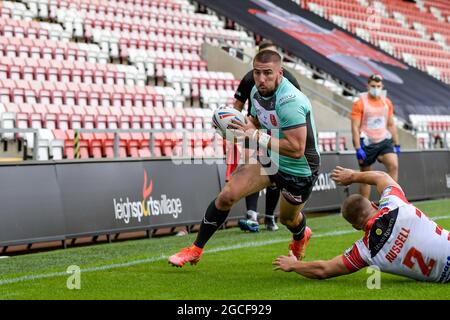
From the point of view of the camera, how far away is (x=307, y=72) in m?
26.1

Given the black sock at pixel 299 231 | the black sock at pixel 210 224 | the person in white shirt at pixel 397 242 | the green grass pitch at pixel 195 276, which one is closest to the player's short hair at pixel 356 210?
the person in white shirt at pixel 397 242

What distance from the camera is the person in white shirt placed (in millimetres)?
6902

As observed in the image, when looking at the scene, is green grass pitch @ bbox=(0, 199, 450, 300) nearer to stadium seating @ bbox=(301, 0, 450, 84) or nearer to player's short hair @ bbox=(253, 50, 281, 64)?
player's short hair @ bbox=(253, 50, 281, 64)

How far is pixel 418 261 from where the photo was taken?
7012 millimetres

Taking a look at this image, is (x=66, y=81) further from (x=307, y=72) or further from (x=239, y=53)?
(x=307, y=72)

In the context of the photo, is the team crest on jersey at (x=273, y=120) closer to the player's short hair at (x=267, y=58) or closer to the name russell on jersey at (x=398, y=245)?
the player's short hair at (x=267, y=58)

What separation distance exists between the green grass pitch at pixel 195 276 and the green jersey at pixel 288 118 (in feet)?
3.39

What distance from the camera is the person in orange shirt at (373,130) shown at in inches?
574

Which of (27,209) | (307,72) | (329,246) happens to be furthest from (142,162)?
(307,72)

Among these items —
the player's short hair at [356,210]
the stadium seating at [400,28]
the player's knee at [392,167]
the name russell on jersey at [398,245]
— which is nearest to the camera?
the name russell on jersey at [398,245]

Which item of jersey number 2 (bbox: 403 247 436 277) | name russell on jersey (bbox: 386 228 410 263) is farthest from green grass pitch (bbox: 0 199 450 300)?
name russell on jersey (bbox: 386 228 410 263)

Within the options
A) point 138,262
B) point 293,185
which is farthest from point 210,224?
point 138,262

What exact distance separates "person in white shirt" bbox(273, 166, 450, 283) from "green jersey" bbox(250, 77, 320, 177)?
46.8 inches
